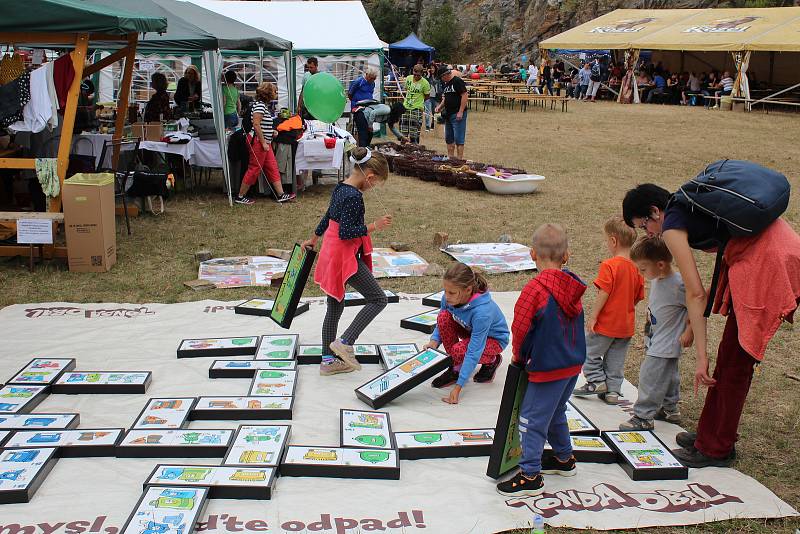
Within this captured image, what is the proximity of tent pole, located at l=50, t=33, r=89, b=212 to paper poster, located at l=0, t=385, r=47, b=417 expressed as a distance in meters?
3.49

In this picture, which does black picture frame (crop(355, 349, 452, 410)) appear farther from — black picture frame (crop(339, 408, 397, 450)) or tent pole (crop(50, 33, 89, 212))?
tent pole (crop(50, 33, 89, 212))

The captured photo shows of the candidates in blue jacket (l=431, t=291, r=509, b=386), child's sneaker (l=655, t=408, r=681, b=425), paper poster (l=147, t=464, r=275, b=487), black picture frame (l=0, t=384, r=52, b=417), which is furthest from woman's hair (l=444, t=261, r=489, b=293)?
black picture frame (l=0, t=384, r=52, b=417)

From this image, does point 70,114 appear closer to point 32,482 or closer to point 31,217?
point 31,217

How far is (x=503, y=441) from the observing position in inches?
135

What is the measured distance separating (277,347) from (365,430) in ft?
4.51

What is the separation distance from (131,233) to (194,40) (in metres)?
2.94

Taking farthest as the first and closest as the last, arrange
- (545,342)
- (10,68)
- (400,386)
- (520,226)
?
1. (520,226)
2. (10,68)
3. (400,386)
4. (545,342)

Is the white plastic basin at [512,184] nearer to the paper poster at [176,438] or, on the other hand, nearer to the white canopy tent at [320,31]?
the paper poster at [176,438]

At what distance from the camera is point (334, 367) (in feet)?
15.8

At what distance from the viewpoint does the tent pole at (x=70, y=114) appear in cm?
736

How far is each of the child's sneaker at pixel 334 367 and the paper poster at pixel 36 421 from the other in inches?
58.3

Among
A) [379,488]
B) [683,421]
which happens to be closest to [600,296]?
[683,421]

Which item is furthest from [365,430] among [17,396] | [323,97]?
[323,97]

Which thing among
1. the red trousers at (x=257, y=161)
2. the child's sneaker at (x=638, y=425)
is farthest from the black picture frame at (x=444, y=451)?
the red trousers at (x=257, y=161)
